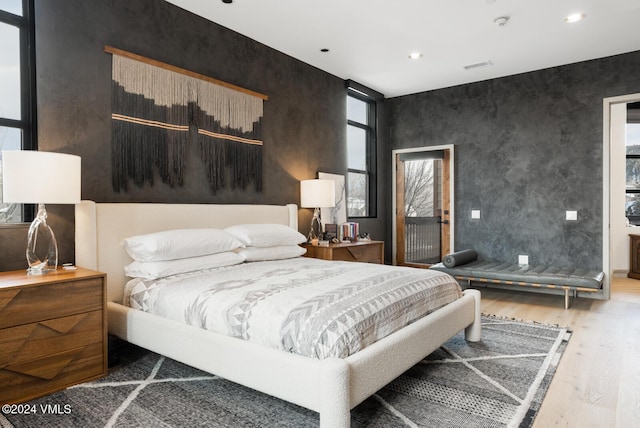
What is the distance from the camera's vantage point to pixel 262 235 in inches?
132

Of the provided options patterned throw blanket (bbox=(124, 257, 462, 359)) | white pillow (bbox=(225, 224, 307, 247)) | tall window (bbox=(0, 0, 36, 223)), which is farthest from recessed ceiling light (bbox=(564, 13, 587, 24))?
tall window (bbox=(0, 0, 36, 223))

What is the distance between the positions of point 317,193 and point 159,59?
6.47 ft

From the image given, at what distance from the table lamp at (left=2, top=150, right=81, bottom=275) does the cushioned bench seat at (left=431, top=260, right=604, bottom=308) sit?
381cm

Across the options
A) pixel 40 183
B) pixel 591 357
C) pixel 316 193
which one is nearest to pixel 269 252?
pixel 316 193

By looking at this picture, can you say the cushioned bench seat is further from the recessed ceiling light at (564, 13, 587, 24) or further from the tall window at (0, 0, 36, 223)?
the tall window at (0, 0, 36, 223)

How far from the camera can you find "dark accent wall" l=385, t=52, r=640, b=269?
451cm

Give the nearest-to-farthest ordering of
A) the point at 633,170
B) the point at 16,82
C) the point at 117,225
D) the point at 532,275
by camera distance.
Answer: the point at 16,82 < the point at 117,225 < the point at 532,275 < the point at 633,170

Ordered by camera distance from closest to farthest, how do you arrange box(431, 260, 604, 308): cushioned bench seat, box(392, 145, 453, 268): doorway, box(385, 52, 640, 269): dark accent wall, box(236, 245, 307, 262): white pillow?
box(236, 245, 307, 262): white pillow < box(431, 260, 604, 308): cushioned bench seat < box(385, 52, 640, 269): dark accent wall < box(392, 145, 453, 268): doorway

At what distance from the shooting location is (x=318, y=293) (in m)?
2.06

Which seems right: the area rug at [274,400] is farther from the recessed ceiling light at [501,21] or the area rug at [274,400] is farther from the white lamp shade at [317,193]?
the recessed ceiling light at [501,21]

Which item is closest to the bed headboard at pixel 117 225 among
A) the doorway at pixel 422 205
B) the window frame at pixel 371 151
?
the window frame at pixel 371 151

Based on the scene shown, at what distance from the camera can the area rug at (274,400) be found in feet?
6.07

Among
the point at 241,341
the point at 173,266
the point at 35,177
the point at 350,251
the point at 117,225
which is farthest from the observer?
the point at 350,251

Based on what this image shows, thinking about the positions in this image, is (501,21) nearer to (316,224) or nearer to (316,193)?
(316,193)
